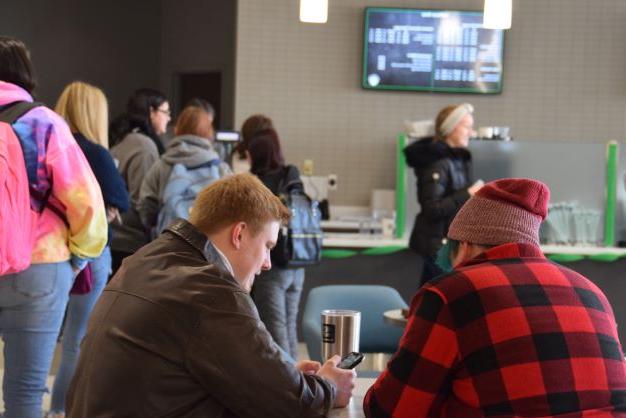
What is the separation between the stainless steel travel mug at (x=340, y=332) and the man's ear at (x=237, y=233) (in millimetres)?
521

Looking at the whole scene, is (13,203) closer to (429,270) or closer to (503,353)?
(503,353)

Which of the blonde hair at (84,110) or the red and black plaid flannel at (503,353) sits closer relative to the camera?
the red and black plaid flannel at (503,353)

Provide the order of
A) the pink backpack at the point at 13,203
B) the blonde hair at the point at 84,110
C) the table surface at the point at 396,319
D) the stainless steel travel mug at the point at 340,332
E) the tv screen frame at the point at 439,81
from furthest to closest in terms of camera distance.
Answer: the tv screen frame at the point at 439,81, the blonde hair at the point at 84,110, the table surface at the point at 396,319, the pink backpack at the point at 13,203, the stainless steel travel mug at the point at 340,332

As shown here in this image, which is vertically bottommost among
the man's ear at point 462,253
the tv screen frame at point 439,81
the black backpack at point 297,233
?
the black backpack at point 297,233

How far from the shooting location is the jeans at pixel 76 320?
4.19m

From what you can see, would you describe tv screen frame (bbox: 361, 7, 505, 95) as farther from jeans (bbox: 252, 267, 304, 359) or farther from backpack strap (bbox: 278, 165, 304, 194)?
jeans (bbox: 252, 267, 304, 359)

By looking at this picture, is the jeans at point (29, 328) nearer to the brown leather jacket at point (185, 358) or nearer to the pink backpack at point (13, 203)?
the pink backpack at point (13, 203)

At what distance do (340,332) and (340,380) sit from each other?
351 mm

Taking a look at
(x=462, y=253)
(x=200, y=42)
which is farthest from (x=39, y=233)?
(x=200, y=42)

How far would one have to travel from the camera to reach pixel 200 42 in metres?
10.4

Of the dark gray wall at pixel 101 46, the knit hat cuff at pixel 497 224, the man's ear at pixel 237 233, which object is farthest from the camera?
the dark gray wall at pixel 101 46

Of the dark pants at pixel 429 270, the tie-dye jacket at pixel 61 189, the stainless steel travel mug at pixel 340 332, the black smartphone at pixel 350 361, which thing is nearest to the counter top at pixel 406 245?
the dark pants at pixel 429 270

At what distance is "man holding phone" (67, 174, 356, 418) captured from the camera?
1.95 metres

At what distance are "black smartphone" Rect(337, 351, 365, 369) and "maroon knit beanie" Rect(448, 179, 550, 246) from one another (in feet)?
1.56
